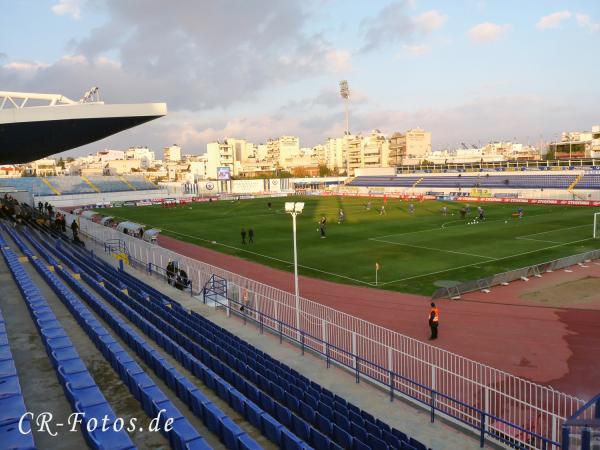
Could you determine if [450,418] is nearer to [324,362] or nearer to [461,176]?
[324,362]

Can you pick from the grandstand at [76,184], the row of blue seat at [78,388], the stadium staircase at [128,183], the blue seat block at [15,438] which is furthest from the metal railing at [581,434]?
the stadium staircase at [128,183]

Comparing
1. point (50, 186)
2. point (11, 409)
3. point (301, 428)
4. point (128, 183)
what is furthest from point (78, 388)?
point (128, 183)

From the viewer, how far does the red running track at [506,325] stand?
14625 mm

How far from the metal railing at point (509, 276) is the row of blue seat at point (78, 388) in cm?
1608

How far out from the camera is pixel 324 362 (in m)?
14.1

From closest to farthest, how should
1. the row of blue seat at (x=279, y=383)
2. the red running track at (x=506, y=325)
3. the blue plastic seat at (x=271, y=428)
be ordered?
1. the blue plastic seat at (x=271, y=428)
2. the row of blue seat at (x=279, y=383)
3. the red running track at (x=506, y=325)

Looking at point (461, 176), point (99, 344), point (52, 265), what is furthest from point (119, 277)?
point (461, 176)

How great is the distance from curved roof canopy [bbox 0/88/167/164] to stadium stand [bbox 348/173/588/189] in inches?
2659

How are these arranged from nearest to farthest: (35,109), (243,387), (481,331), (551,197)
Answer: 1. (243,387)
2. (481,331)
3. (35,109)
4. (551,197)

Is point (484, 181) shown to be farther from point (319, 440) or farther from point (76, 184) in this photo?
point (319, 440)

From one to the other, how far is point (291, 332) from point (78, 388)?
9246mm

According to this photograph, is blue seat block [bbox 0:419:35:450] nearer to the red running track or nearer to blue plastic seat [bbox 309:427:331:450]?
blue plastic seat [bbox 309:427:331:450]

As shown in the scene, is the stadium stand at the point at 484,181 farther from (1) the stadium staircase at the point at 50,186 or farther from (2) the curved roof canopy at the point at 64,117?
(2) the curved roof canopy at the point at 64,117

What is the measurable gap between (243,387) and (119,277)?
1281cm
